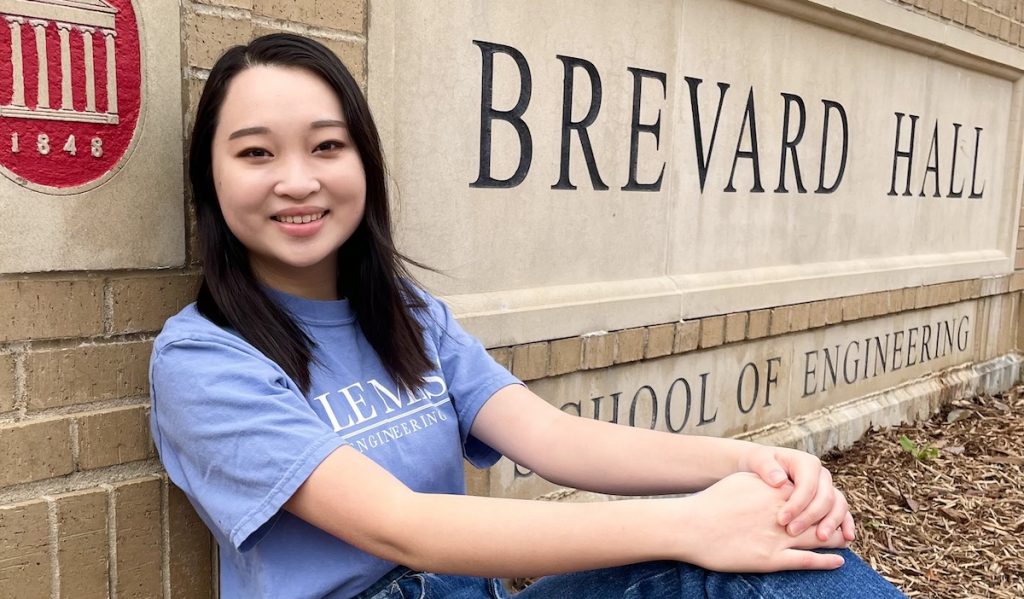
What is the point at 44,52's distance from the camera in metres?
1.53

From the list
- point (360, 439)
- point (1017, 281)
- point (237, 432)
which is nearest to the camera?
point (237, 432)

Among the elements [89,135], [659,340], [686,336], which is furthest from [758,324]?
[89,135]

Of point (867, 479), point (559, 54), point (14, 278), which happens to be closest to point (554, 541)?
point (14, 278)

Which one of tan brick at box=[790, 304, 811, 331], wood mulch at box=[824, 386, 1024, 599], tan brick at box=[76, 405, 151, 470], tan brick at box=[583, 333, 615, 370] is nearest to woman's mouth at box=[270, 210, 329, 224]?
tan brick at box=[76, 405, 151, 470]

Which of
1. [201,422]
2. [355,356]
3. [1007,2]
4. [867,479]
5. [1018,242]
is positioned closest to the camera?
[201,422]

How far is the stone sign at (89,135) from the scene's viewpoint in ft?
5.01

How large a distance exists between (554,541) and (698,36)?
2471 millimetres

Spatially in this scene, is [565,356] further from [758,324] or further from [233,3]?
[233,3]

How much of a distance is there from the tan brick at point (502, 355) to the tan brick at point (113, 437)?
1.11 metres

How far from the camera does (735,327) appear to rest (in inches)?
142

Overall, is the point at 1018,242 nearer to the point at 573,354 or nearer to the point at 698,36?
the point at 698,36

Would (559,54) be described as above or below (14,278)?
above

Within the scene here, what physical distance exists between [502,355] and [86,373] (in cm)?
126

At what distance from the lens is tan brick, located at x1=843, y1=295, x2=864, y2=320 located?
14.1ft
